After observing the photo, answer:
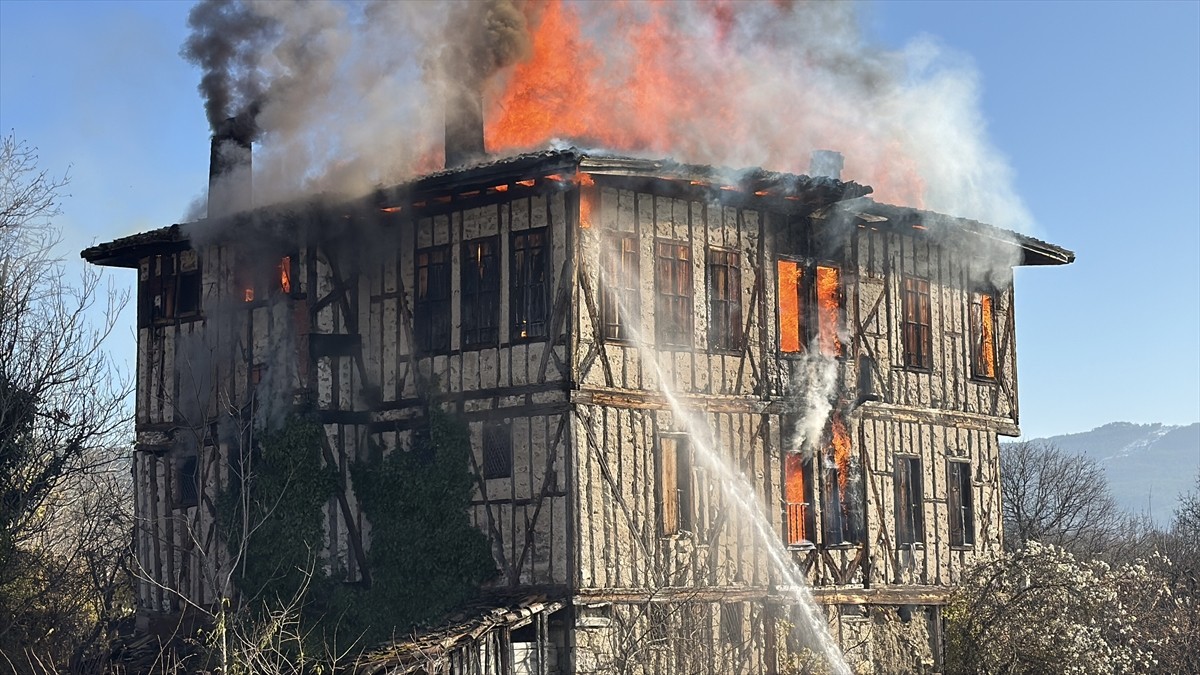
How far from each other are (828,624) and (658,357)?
584 centimetres

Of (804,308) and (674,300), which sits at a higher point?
(804,308)

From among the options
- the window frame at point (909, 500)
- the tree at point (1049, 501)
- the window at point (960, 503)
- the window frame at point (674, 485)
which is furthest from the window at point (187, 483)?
the tree at point (1049, 501)

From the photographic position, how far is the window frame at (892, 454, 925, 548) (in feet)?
98.4

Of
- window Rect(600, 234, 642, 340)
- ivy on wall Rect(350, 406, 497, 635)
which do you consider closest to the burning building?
window Rect(600, 234, 642, 340)

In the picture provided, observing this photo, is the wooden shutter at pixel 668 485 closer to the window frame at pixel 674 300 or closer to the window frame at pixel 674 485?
the window frame at pixel 674 485

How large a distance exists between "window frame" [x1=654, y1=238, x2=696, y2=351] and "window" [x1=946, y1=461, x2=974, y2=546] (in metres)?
7.53

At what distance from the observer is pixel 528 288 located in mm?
25609

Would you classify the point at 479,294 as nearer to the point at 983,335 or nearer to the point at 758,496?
the point at 758,496

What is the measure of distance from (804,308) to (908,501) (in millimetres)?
4437

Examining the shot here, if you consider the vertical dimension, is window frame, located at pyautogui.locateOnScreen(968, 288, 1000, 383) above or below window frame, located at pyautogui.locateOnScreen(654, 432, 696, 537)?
above

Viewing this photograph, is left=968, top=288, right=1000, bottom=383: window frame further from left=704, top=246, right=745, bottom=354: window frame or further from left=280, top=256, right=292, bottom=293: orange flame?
left=280, top=256, right=292, bottom=293: orange flame

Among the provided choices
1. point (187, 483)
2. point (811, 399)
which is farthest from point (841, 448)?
point (187, 483)

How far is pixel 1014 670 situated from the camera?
96.1ft

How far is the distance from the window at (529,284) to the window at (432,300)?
1406 mm
